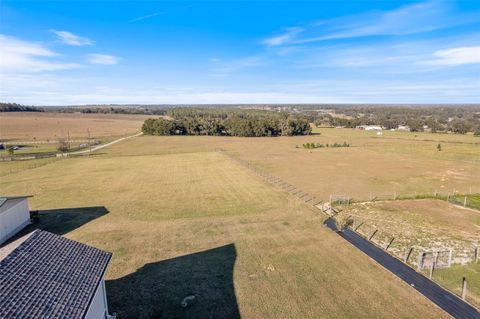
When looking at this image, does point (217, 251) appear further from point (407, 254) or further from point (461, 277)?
point (461, 277)

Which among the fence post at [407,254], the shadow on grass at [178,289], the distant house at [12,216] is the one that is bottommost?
the shadow on grass at [178,289]

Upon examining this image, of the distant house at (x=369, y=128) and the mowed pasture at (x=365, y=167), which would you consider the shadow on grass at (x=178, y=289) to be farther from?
the distant house at (x=369, y=128)

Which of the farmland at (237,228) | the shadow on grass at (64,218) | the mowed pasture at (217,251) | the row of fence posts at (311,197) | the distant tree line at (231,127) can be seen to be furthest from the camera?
the distant tree line at (231,127)

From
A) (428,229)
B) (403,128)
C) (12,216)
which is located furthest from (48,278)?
(403,128)

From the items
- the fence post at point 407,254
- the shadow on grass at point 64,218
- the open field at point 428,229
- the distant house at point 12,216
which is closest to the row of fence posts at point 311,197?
the fence post at point 407,254

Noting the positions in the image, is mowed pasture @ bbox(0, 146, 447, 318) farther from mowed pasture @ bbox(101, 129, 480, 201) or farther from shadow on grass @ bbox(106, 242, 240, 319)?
mowed pasture @ bbox(101, 129, 480, 201)

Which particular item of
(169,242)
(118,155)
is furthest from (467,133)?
(169,242)
